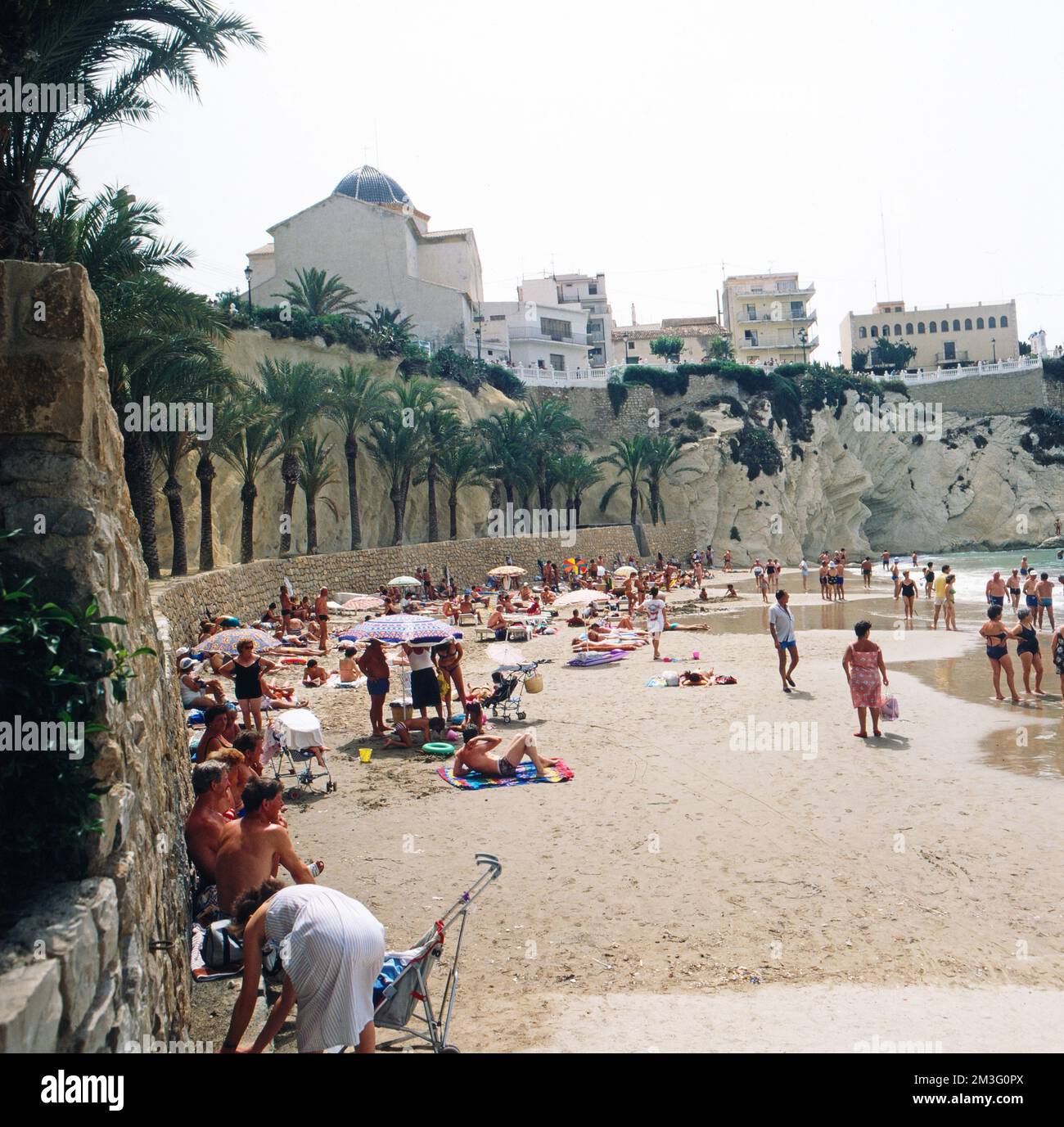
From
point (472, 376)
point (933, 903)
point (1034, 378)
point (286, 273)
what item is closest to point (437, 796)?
point (933, 903)

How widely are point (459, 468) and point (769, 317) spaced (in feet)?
178

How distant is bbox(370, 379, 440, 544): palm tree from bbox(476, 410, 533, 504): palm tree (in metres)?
5.85

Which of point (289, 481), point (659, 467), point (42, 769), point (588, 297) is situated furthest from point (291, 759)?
point (588, 297)

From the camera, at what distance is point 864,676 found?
10.7 metres

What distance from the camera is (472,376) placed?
1860 inches

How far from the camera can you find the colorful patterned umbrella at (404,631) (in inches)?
449

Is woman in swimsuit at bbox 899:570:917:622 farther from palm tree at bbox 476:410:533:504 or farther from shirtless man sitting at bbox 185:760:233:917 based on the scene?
palm tree at bbox 476:410:533:504

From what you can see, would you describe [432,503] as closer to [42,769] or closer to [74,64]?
[74,64]

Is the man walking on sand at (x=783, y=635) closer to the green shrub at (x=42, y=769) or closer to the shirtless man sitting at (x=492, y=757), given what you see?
the shirtless man sitting at (x=492, y=757)

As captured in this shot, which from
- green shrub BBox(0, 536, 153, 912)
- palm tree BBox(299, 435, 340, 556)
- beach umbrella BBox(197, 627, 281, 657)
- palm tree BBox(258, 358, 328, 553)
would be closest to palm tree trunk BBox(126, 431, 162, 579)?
beach umbrella BBox(197, 627, 281, 657)

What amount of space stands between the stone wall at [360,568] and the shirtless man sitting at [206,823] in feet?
5.52
